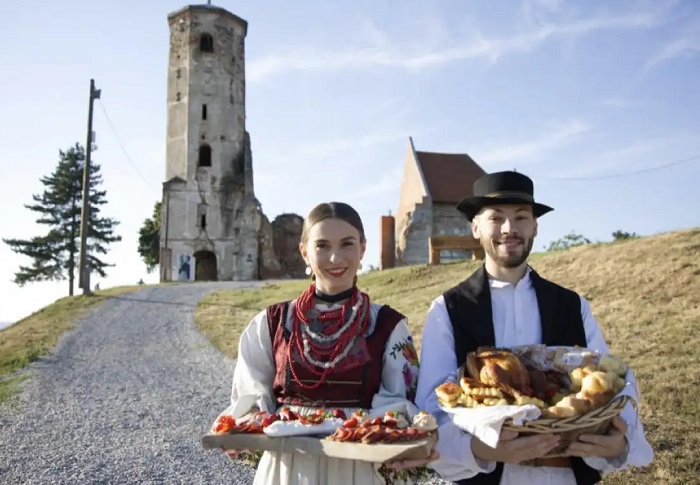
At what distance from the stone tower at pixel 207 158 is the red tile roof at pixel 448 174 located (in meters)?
9.10

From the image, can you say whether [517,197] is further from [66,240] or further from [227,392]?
[66,240]

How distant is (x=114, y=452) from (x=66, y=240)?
33.2 metres

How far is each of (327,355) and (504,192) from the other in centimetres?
108

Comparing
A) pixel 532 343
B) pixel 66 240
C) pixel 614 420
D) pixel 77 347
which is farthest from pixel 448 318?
pixel 66 240

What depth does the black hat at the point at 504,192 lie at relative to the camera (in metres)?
2.87

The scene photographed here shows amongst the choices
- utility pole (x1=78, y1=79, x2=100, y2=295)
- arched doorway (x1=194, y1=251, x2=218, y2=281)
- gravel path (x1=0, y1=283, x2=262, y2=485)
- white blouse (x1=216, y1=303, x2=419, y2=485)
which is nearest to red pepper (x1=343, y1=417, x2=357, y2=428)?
white blouse (x1=216, y1=303, x2=419, y2=485)

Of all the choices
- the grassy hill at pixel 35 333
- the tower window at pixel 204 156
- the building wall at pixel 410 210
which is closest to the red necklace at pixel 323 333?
the grassy hill at pixel 35 333

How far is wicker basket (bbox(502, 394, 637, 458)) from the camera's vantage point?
223cm

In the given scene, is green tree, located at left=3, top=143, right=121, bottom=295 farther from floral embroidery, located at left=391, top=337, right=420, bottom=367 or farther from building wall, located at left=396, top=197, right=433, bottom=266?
floral embroidery, located at left=391, top=337, right=420, bottom=367

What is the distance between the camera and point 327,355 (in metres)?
2.83

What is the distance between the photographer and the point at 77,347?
1256 centimetres

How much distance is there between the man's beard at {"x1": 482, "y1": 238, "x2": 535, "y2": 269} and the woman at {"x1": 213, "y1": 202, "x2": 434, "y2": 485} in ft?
1.71

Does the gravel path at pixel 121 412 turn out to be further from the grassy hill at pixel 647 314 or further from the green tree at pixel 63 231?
the green tree at pixel 63 231

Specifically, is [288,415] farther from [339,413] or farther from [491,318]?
[491,318]
